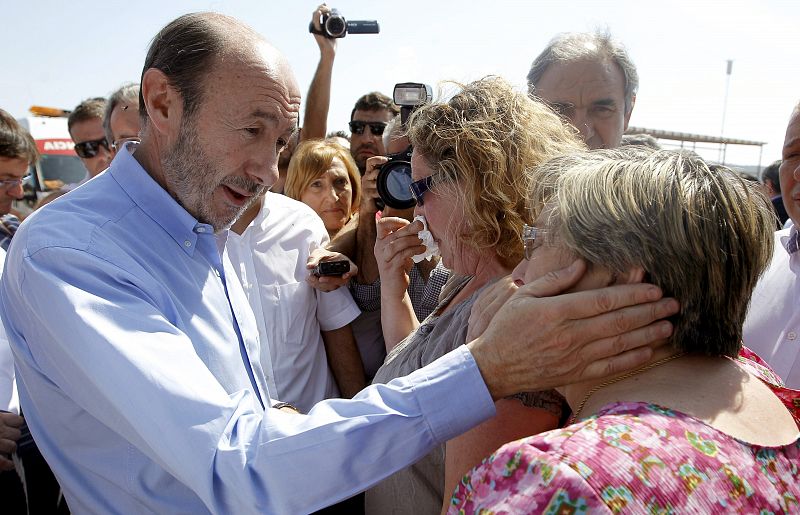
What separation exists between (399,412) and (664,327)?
518mm

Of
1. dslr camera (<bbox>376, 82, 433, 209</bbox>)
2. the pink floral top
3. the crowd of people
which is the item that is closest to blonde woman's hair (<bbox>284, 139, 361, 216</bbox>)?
dslr camera (<bbox>376, 82, 433, 209</bbox>)

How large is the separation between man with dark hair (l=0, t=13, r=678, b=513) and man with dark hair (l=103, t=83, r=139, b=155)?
6.59ft

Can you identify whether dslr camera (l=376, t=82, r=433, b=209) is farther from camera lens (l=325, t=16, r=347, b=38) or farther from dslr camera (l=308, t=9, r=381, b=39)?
camera lens (l=325, t=16, r=347, b=38)

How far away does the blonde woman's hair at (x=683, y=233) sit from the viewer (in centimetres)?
121

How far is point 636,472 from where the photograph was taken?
A: 0.98 metres

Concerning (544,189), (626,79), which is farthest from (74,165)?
(544,189)

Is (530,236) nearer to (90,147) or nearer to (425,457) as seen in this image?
(425,457)

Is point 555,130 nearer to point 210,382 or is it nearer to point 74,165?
point 210,382

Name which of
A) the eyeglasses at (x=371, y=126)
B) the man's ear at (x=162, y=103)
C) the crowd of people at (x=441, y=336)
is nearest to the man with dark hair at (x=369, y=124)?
the eyeglasses at (x=371, y=126)

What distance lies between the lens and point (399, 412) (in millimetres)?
1290

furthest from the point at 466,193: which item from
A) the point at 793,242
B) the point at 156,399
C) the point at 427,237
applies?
the point at 793,242

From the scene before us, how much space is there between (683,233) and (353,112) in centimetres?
367

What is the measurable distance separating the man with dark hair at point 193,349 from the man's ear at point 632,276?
46 mm

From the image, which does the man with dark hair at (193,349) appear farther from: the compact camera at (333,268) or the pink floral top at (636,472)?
the compact camera at (333,268)
